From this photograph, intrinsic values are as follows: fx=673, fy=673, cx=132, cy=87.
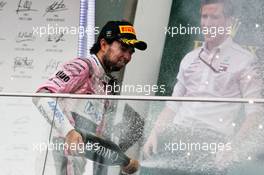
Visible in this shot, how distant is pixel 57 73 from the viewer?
3.59 meters

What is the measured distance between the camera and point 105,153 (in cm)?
291

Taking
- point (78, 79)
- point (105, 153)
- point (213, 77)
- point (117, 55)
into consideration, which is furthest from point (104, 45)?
point (105, 153)

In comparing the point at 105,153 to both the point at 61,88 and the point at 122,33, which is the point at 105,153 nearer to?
the point at 61,88

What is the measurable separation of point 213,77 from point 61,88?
0.77 metres

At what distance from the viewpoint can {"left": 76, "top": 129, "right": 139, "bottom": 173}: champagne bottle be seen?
9.46 feet

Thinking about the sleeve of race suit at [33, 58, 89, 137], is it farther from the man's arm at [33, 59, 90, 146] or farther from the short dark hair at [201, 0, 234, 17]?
the short dark hair at [201, 0, 234, 17]

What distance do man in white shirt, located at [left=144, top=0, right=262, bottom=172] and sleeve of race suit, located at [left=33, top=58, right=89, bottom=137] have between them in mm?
419

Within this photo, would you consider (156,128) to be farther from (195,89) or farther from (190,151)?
(195,89)

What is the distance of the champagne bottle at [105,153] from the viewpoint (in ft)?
9.46

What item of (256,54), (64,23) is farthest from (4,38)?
(256,54)

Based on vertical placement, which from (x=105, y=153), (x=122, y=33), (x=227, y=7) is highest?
(x=227, y=7)
